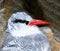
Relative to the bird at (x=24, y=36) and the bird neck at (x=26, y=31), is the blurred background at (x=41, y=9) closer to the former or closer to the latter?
the bird at (x=24, y=36)

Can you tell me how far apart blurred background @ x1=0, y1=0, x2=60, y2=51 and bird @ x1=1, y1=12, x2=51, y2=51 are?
7.7 inches

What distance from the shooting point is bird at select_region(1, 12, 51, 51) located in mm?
1765

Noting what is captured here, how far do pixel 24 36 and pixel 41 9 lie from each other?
59cm

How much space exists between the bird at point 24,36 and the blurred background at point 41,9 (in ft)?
0.64

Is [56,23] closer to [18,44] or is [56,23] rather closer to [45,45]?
[45,45]

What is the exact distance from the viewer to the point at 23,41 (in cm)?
181

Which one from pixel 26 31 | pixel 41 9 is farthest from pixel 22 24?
pixel 41 9

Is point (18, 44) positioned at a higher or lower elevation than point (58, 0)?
lower

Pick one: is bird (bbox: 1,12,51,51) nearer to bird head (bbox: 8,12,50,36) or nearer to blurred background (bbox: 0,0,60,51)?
bird head (bbox: 8,12,50,36)

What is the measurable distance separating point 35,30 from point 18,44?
268mm

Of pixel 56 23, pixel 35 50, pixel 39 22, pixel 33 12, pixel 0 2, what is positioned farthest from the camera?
pixel 0 2

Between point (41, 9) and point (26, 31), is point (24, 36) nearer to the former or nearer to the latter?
point (26, 31)

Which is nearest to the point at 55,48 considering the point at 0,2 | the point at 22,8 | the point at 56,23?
the point at 56,23

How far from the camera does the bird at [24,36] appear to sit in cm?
176
